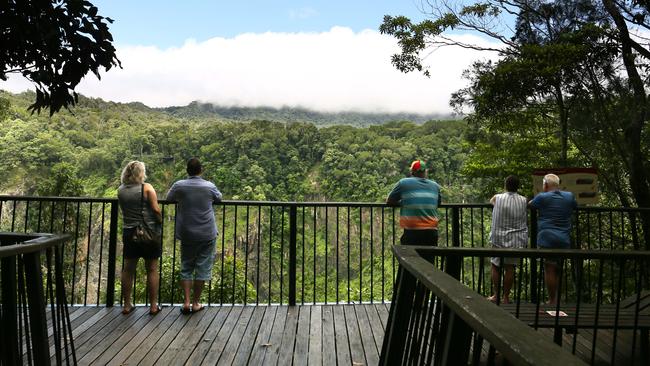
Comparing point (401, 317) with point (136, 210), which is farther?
point (136, 210)

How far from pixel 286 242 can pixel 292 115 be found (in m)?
73.3

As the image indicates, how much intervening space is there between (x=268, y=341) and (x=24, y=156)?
4655 centimetres

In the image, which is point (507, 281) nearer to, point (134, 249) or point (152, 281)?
point (152, 281)

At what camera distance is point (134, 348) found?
3.41 meters

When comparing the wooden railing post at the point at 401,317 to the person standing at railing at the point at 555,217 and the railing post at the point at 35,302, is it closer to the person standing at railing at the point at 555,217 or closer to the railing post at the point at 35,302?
the railing post at the point at 35,302

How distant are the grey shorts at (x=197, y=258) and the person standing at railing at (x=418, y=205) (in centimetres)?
184

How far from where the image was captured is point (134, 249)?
13.9 ft

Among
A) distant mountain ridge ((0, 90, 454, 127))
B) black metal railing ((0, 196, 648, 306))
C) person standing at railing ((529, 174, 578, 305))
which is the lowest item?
black metal railing ((0, 196, 648, 306))

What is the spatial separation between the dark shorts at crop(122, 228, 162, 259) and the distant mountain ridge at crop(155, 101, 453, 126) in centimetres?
8478

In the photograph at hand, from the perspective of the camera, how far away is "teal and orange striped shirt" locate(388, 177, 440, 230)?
441 cm

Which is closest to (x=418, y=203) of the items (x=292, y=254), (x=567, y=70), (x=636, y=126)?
(x=292, y=254)

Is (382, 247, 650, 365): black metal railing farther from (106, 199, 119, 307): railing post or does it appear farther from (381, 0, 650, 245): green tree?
(381, 0, 650, 245): green tree

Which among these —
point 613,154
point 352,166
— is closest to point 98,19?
point 613,154

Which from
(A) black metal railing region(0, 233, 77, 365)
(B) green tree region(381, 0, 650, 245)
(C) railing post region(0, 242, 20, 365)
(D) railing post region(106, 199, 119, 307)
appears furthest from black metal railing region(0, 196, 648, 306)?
(C) railing post region(0, 242, 20, 365)
